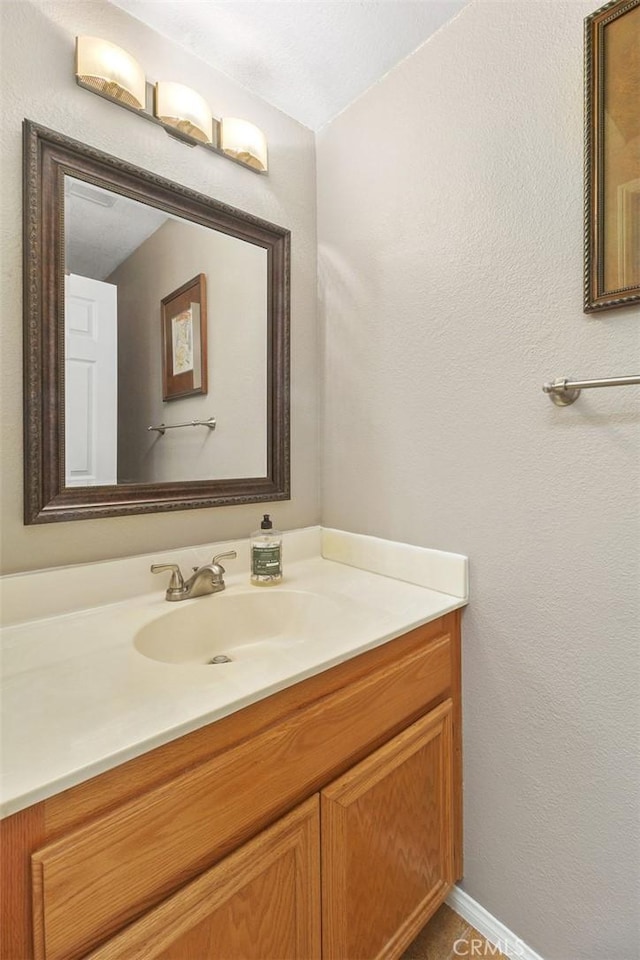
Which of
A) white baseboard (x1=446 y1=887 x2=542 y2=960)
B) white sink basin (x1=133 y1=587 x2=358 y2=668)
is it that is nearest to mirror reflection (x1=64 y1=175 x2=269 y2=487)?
white sink basin (x1=133 y1=587 x2=358 y2=668)

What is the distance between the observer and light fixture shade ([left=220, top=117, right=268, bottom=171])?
1.21 m

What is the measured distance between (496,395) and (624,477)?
0.32 meters

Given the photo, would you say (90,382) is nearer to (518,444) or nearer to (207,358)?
(207,358)

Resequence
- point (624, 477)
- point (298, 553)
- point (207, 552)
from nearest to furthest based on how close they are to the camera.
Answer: point (624, 477), point (207, 552), point (298, 553)

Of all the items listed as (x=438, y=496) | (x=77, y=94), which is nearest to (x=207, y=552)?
(x=438, y=496)

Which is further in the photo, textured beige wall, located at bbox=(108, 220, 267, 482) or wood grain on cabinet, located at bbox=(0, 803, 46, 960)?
textured beige wall, located at bbox=(108, 220, 267, 482)

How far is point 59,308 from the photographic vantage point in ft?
3.18

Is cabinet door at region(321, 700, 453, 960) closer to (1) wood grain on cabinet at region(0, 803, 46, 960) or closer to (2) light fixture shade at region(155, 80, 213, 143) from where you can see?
(1) wood grain on cabinet at region(0, 803, 46, 960)

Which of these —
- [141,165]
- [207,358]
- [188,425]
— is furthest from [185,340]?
[141,165]

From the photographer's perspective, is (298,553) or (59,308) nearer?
(59,308)

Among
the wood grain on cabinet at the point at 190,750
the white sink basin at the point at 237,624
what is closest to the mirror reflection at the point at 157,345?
the white sink basin at the point at 237,624

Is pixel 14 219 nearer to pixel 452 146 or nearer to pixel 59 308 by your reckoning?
pixel 59 308

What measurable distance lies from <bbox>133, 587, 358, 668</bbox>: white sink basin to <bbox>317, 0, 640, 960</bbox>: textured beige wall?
13.6 inches

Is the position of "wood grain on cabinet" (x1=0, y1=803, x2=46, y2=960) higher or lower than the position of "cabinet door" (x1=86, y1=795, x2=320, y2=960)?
higher
